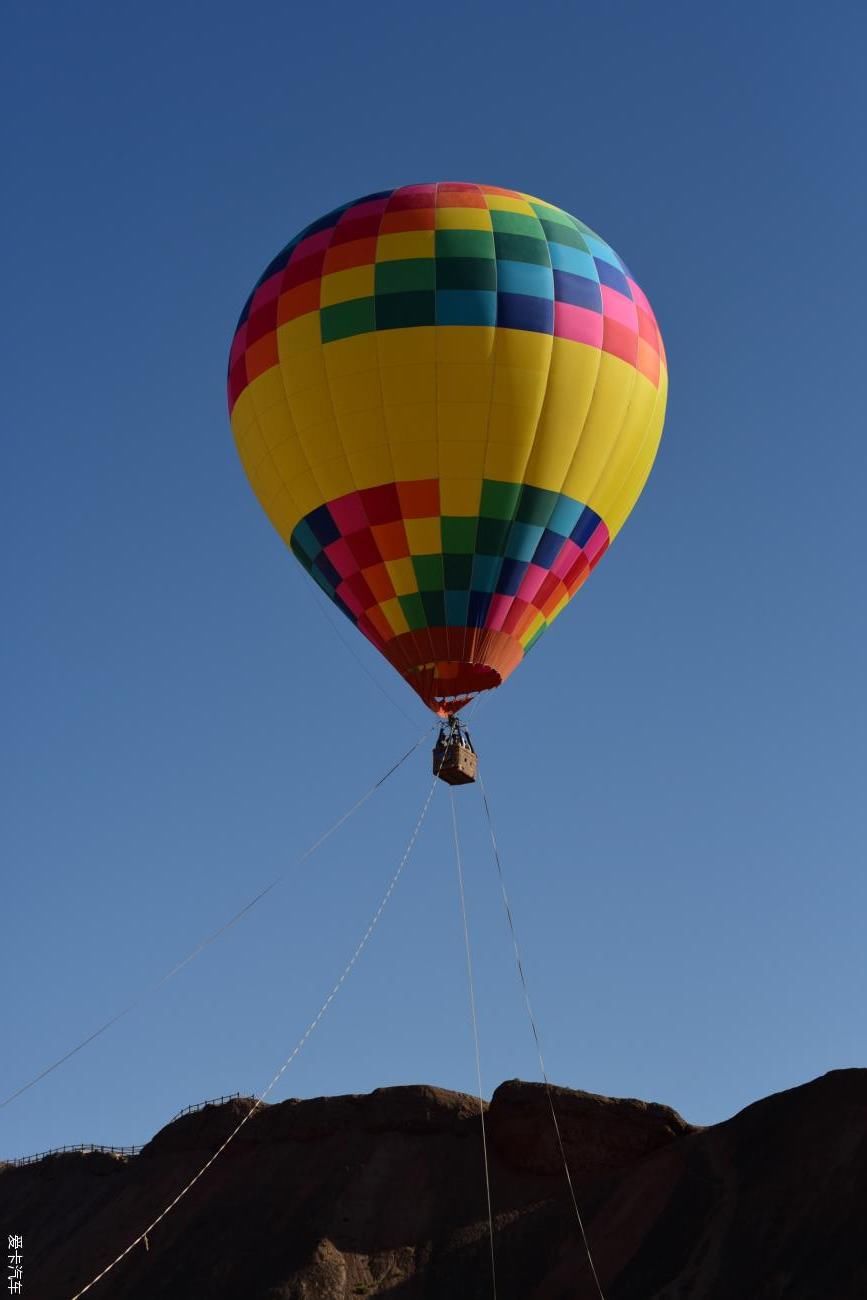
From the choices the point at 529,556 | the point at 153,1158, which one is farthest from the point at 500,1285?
the point at 529,556

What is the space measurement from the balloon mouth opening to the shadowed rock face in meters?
14.1

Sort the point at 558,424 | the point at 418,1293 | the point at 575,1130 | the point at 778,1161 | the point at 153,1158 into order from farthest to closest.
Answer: the point at 153,1158, the point at 575,1130, the point at 418,1293, the point at 778,1161, the point at 558,424

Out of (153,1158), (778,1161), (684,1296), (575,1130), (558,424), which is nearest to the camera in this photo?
(558,424)

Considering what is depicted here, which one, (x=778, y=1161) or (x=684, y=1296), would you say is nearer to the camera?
(x=684, y=1296)

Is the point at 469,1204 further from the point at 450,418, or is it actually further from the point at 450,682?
the point at 450,418

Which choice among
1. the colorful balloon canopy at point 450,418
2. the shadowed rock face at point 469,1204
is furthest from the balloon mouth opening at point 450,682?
the shadowed rock face at point 469,1204

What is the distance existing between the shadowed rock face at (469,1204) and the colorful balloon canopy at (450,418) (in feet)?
47.5

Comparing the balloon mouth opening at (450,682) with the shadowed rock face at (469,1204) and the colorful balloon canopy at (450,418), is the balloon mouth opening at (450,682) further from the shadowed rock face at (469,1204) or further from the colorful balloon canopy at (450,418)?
the shadowed rock face at (469,1204)

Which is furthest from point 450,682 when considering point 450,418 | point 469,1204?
point 469,1204

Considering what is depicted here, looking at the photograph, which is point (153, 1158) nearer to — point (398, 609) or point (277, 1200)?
point (277, 1200)

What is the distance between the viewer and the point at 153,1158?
5794 cm

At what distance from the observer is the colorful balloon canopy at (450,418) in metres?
36.6

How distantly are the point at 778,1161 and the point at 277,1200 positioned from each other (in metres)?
14.9

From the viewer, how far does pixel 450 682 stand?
3675 centimetres
